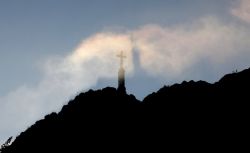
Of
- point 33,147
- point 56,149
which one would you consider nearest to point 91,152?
point 56,149

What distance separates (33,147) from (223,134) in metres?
17.0

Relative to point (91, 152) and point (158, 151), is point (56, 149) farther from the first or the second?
point (158, 151)

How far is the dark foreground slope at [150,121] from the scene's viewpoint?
2381 cm

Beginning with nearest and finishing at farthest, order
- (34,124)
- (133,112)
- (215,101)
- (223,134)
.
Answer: (223,134), (215,101), (133,112), (34,124)

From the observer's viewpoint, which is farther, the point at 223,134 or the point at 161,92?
the point at 161,92

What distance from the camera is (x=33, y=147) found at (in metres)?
34.5

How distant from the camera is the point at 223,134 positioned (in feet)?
76.6

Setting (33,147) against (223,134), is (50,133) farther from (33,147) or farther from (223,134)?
(223,134)

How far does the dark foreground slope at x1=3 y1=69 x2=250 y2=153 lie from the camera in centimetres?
2381

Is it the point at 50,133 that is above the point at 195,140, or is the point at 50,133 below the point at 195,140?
above

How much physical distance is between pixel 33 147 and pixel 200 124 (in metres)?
15.5

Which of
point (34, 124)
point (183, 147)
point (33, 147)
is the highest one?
point (34, 124)

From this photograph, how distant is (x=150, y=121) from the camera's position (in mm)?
27453

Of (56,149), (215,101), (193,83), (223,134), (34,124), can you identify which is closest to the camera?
(223,134)
